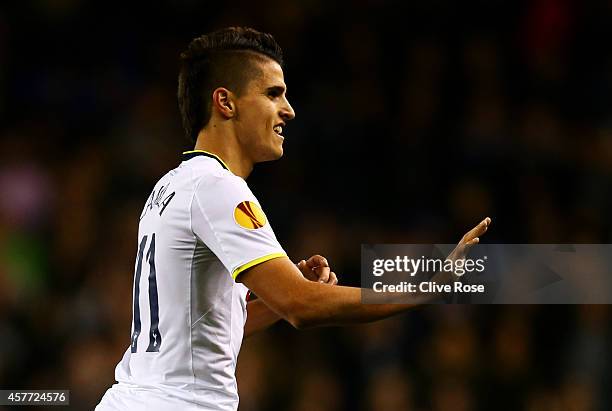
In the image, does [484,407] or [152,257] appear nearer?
[152,257]

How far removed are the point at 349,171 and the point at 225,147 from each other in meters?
4.12

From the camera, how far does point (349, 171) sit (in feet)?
24.3

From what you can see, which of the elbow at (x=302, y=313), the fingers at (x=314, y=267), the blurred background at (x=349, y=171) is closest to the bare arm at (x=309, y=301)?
the elbow at (x=302, y=313)

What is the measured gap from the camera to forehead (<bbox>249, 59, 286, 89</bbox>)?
342 centimetres

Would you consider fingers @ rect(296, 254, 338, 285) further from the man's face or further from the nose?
the nose

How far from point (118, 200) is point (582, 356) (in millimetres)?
3463

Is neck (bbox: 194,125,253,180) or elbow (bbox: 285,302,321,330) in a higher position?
neck (bbox: 194,125,253,180)

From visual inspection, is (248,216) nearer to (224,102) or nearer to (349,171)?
(224,102)

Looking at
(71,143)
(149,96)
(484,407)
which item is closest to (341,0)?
(149,96)

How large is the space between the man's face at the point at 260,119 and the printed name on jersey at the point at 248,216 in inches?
17.8

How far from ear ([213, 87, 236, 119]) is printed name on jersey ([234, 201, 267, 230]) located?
1.66ft

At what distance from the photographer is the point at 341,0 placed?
8641 millimetres

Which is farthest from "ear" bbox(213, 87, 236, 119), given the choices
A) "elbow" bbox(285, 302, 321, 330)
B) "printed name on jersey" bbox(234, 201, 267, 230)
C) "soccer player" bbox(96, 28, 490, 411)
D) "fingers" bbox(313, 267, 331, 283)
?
"elbow" bbox(285, 302, 321, 330)

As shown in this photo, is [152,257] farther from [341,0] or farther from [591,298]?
[341,0]
